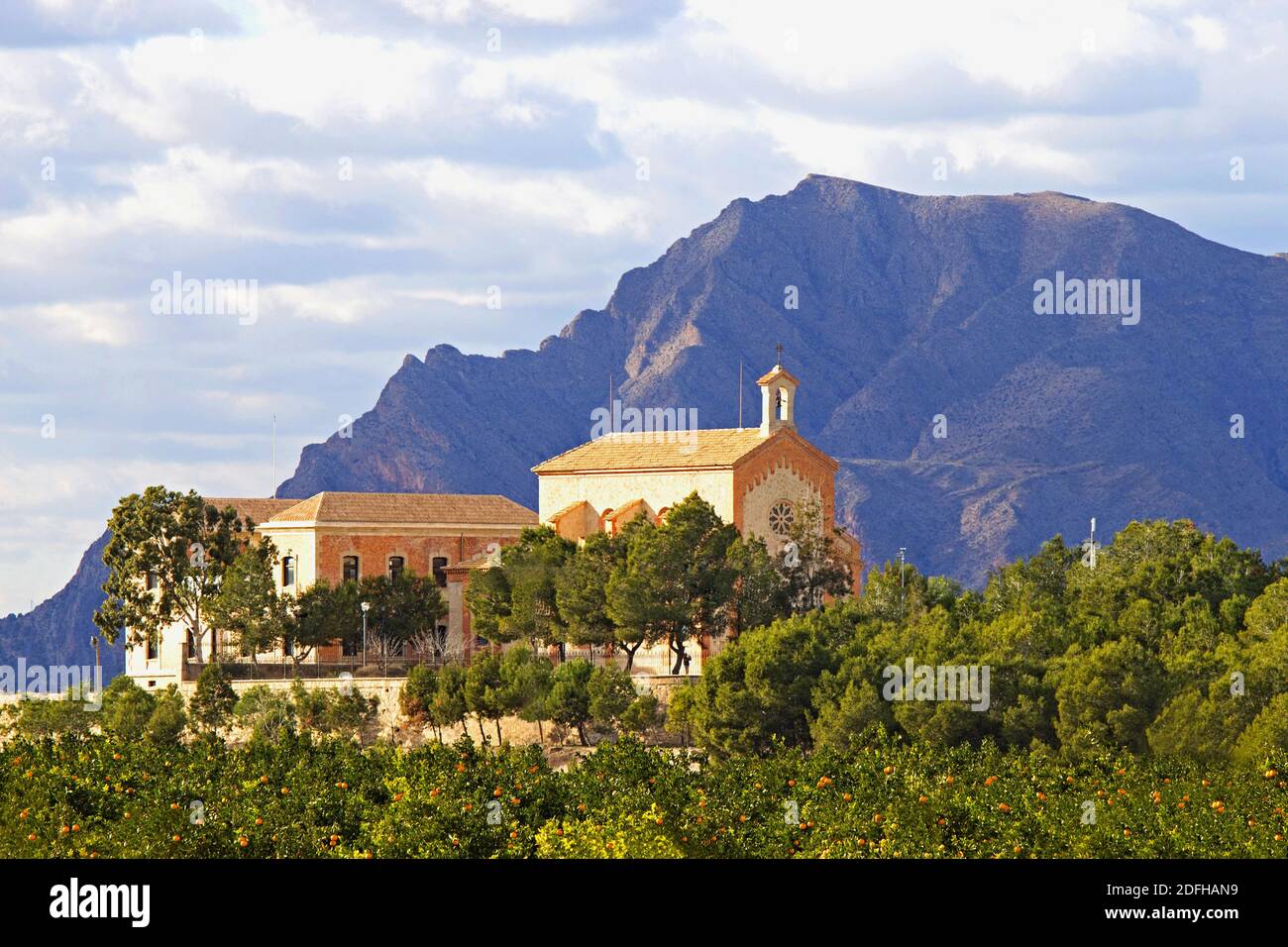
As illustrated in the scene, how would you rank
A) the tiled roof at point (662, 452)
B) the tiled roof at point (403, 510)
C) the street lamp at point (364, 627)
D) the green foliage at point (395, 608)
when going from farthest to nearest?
1. the tiled roof at point (403, 510)
2. the green foliage at point (395, 608)
3. the street lamp at point (364, 627)
4. the tiled roof at point (662, 452)

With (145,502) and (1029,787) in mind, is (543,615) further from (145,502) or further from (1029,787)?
(1029,787)

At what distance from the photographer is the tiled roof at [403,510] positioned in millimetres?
71125

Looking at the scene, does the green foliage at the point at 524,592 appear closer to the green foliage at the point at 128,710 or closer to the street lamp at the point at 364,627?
the street lamp at the point at 364,627

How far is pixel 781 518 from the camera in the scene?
63.5 meters

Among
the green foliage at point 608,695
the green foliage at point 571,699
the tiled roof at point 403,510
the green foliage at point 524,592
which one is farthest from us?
the tiled roof at point 403,510

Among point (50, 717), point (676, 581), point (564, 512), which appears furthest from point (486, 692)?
point (50, 717)

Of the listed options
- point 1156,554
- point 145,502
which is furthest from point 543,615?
point 1156,554

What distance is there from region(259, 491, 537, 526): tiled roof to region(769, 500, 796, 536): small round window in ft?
45.8

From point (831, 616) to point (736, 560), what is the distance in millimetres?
4789

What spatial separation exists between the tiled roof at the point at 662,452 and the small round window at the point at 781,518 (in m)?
2.32

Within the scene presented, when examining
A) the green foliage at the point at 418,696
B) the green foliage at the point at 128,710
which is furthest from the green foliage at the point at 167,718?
the green foliage at the point at 418,696

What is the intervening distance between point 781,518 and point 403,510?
17029 millimetres
